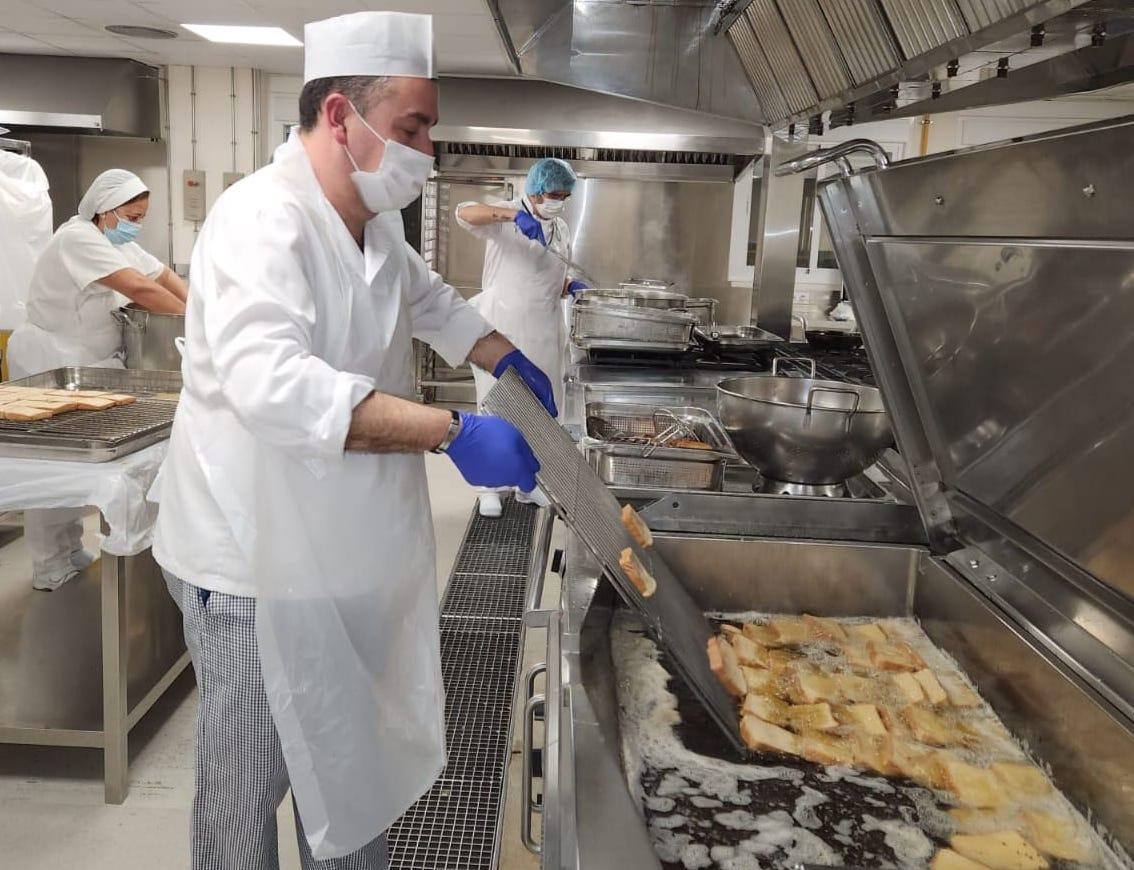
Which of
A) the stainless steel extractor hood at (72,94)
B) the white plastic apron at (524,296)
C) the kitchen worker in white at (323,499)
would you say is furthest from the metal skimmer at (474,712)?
the stainless steel extractor hood at (72,94)

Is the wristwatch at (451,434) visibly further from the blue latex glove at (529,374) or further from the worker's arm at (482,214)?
the worker's arm at (482,214)

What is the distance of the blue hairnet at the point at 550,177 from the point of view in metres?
3.85

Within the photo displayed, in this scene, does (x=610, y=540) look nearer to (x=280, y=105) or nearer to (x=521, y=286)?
(x=521, y=286)

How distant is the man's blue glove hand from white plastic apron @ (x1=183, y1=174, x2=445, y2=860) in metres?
2.48

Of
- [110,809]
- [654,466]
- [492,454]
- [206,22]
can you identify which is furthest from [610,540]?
[206,22]

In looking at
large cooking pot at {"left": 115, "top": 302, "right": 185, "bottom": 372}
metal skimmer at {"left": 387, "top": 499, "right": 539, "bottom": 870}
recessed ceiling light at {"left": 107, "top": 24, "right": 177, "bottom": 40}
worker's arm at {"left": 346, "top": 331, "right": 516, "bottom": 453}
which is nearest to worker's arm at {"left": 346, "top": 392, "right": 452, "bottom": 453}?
worker's arm at {"left": 346, "top": 331, "right": 516, "bottom": 453}

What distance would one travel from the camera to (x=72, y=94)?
18.8ft

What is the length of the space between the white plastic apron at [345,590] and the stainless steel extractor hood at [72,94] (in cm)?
529

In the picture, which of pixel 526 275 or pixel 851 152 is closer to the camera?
pixel 851 152

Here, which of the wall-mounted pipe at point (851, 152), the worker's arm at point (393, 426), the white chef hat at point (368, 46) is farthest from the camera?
the wall-mounted pipe at point (851, 152)

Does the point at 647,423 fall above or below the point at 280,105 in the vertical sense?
below

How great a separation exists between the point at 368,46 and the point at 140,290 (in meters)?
2.56

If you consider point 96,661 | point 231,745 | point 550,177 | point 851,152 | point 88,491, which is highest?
point 550,177

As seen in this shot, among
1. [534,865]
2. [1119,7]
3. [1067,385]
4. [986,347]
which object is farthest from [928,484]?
[534,865]
